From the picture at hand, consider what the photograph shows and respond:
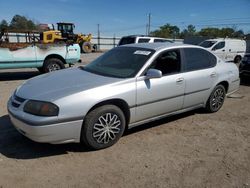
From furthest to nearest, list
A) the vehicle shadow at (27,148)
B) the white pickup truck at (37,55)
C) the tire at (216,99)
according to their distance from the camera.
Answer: the white pickup truck at (37,55) → the tire at (216,99) → the vehicle shadow at (27,148)

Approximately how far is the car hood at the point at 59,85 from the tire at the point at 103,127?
0.39 meters

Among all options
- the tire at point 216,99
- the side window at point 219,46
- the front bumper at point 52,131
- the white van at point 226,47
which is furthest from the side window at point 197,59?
the side window at point 219,46

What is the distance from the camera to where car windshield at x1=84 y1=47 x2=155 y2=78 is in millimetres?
4577

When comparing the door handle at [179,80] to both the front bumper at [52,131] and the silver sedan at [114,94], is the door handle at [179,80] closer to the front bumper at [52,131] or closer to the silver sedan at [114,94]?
the silver sedan at [114,94]

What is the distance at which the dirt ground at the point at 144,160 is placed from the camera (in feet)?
11.1

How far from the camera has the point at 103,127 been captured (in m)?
4.11

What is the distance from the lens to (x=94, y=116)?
3945mm

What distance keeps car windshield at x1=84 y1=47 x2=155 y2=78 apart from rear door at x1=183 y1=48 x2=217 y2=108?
2.87ft

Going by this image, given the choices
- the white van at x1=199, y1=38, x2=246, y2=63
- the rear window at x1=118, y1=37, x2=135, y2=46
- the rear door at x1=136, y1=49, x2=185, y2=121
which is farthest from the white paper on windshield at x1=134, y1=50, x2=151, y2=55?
the white van at x1=199, y1=38, x2=246, y2=63

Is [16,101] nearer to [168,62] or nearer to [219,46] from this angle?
[168,62]

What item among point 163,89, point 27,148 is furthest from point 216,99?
point 27,148

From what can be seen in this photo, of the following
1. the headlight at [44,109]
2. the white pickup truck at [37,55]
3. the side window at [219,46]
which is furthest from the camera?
the side window at [219,46]

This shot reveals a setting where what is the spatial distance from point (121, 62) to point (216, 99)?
245 cm

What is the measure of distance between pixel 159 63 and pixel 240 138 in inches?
73.8
